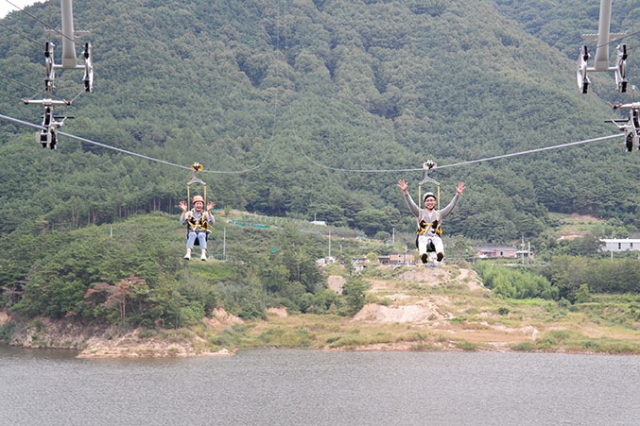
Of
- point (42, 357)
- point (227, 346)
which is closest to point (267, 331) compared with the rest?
point (227, 346)

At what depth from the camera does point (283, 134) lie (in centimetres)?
13912

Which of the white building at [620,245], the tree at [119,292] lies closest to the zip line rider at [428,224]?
the tree at [119,292]

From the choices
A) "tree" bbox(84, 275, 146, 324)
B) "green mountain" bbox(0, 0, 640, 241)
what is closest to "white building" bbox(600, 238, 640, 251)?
"green mountain" bbox(0, 0, 640, 241)

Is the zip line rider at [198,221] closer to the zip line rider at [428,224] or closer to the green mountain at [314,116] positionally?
the zip line rider at [428,224]

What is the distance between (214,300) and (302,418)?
90.4 feet

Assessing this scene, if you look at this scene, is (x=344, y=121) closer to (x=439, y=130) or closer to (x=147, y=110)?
(x=439, y=130)

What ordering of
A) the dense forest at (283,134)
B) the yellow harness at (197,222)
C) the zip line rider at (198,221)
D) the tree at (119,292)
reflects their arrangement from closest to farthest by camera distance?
the zip line rider at (198,221) < the yellow harness at (197,222) < the tree at (119,292) < the dense forest at (283,134)

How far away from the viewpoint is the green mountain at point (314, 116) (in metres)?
108

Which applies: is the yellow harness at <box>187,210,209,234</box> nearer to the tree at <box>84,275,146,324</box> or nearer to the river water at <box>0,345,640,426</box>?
the river water at <box>0,345,640,426</box>

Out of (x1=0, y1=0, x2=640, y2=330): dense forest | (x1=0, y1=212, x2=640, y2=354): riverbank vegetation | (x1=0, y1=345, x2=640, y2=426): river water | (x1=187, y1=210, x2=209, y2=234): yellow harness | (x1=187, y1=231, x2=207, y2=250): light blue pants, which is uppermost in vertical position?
(x1=0, y1=0, x2=640, y2=330): dense forest

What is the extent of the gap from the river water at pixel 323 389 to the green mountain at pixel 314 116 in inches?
1351

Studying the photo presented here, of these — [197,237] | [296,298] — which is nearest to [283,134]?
[296,298]

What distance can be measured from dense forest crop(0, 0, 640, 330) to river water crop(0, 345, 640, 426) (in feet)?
31.9

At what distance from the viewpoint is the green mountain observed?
10794 cm
